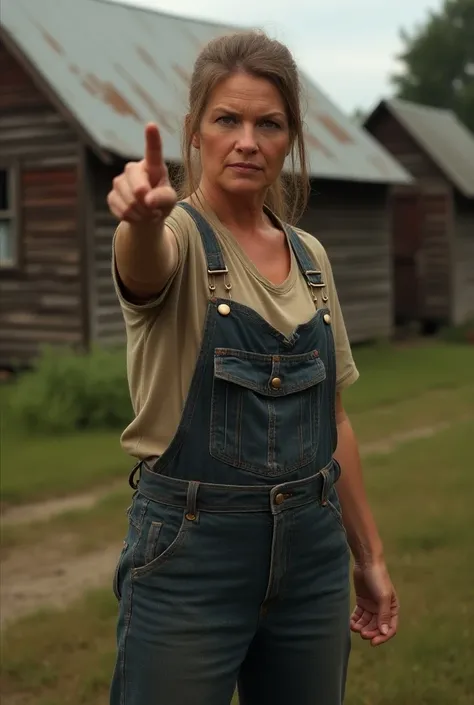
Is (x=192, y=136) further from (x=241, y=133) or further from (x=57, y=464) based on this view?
(x=57, y=464)

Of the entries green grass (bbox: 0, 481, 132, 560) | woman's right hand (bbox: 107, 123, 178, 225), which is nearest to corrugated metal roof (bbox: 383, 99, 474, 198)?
green grass (bbox: 0, 481, 132, 560)

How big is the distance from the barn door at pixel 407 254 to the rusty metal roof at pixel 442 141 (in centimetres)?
87

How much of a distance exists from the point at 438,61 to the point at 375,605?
1573 inches

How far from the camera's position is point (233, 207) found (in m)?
2.19

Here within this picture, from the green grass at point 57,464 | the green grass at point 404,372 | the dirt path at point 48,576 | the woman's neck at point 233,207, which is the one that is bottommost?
the dirt path at point 48,576

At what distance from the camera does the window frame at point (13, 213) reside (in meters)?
12.6

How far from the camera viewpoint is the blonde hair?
2.12m

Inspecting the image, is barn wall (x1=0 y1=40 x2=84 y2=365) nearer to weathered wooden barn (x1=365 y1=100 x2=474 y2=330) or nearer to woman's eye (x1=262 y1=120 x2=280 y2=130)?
weathered wooden barn (x1=365 y1=100 x2=474 y2=330)

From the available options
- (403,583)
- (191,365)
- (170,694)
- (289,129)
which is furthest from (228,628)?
(403,583)

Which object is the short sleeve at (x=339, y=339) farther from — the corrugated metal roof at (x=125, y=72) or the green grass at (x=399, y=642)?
the corrugated metal roof at (x=125, y=72)

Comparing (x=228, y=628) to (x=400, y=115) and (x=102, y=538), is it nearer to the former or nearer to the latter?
(x=102, y=538)

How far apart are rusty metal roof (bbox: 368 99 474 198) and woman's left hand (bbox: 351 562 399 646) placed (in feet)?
56.0

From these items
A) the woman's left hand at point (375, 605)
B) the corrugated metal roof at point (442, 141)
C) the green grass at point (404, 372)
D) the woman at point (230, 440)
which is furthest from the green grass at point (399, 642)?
the corrugated metal roof at point (442, 141)

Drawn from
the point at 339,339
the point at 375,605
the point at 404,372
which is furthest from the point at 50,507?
the point at 404,372
